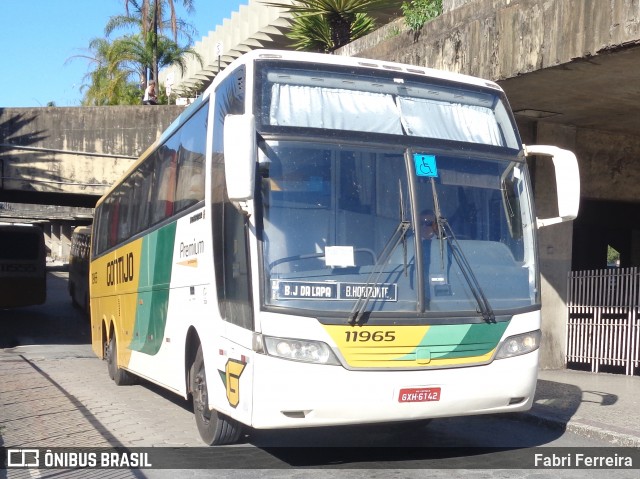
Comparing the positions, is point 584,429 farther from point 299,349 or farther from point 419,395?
point 299,349

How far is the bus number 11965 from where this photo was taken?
651cm

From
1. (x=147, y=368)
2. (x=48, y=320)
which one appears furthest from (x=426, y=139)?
(x=48, y=320)

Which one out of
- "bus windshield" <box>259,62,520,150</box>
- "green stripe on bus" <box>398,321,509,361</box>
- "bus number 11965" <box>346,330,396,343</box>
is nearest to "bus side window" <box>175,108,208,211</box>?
"bus windshield" <box>259,62,520,150</box>

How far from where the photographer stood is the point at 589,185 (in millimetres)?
14789

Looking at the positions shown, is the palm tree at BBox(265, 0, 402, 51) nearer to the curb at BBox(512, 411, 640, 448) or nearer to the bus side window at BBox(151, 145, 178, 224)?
the bus side window at BBox(151, 145, 178, 224)

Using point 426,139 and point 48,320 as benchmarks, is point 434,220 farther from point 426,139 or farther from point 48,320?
point 48,320

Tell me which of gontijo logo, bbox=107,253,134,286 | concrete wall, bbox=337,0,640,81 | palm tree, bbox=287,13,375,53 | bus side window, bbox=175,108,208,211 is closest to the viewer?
bus side window, bbox=175,108,208,211

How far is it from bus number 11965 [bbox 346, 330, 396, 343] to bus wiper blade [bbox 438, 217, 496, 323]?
0.80 meters

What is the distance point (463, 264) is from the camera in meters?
6.94

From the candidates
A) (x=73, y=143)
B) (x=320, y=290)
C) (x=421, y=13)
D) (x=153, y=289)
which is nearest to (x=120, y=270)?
(x=153, y=289)

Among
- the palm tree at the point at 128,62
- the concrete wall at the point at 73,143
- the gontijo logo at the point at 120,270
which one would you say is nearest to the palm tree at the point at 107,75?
the palm tree at the point at 128,62

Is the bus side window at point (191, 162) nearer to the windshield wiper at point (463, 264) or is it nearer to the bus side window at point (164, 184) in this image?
the bus side window at point (164, 184)

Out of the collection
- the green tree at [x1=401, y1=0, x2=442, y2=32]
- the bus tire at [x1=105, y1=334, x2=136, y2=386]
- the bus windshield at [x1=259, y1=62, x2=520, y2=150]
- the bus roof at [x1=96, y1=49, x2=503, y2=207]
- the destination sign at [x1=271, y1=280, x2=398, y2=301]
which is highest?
the green tree at [x1=401, y1=0, x2=442, y2=32]

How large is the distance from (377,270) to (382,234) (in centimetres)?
31
